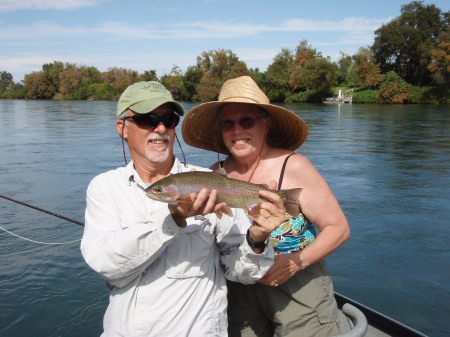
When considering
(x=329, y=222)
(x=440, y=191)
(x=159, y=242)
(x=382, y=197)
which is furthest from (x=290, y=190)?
(x=440, y=191)

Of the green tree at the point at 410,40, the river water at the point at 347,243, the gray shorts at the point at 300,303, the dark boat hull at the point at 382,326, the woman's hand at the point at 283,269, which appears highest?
the green tree at the point at 410,40

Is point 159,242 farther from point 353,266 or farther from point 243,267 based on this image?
point 353,266

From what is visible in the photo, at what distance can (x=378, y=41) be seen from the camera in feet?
234

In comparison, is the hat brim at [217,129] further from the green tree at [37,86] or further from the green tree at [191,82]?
the green tree at [37,86]

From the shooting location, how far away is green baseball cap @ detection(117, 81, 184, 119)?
8.88ft

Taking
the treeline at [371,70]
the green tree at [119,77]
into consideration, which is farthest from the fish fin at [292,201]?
the green tree at [119,77]

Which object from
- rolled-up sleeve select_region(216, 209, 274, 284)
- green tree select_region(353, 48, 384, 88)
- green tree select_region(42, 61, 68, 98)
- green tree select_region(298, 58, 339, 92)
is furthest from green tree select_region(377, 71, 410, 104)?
green tree select_region(42, 61, 68, 98)

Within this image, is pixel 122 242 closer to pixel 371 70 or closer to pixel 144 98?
pixel 144 98

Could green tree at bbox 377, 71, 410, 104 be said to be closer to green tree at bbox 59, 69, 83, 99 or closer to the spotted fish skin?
the spotted fish skin

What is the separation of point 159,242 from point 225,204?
455 millimetres

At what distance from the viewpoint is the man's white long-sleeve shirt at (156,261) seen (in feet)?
7.41

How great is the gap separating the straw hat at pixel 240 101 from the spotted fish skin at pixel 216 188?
72 centimetres

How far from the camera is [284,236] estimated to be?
10.0 feet

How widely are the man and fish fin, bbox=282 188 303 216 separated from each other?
0.87ft
